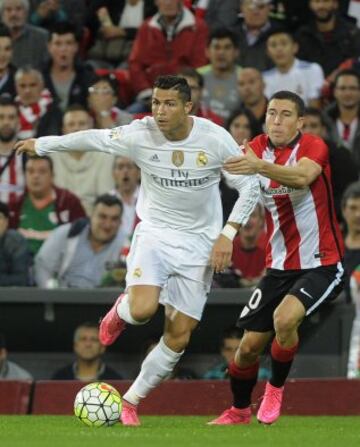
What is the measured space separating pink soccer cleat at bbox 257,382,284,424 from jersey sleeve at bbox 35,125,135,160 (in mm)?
1877

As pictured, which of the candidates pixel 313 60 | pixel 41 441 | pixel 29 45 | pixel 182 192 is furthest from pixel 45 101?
pixel 41 441

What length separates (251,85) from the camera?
16.0 metres

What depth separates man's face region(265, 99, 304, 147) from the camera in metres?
10.2

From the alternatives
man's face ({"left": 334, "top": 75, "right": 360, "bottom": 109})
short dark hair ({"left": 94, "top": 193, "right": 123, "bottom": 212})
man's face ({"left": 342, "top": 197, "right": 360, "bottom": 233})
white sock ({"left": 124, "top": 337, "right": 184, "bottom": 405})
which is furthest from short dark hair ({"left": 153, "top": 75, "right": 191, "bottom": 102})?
man's face ({"left": 334, "top": 75, "right": 360, "bottom": 109})

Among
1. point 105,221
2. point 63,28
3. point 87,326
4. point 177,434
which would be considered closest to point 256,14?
point 63,28

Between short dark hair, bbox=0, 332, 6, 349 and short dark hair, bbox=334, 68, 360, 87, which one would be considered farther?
short dark hair, bbox=334, 68, 360, 87

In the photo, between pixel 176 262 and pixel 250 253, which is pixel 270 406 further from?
pixel 250 253

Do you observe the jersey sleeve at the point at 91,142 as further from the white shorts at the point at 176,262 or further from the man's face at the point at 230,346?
the man's face at the point at 230,346

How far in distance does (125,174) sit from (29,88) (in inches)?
64.9

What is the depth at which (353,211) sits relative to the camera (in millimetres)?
14039

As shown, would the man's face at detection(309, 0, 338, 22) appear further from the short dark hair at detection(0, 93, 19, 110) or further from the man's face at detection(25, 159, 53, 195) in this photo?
the man's face at detection(25, 159, 53, 195)

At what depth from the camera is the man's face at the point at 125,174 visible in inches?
590

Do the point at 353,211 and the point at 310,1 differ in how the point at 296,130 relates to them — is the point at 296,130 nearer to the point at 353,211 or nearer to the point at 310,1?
the point at 353,211

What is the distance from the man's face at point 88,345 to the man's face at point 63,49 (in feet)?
13.7
